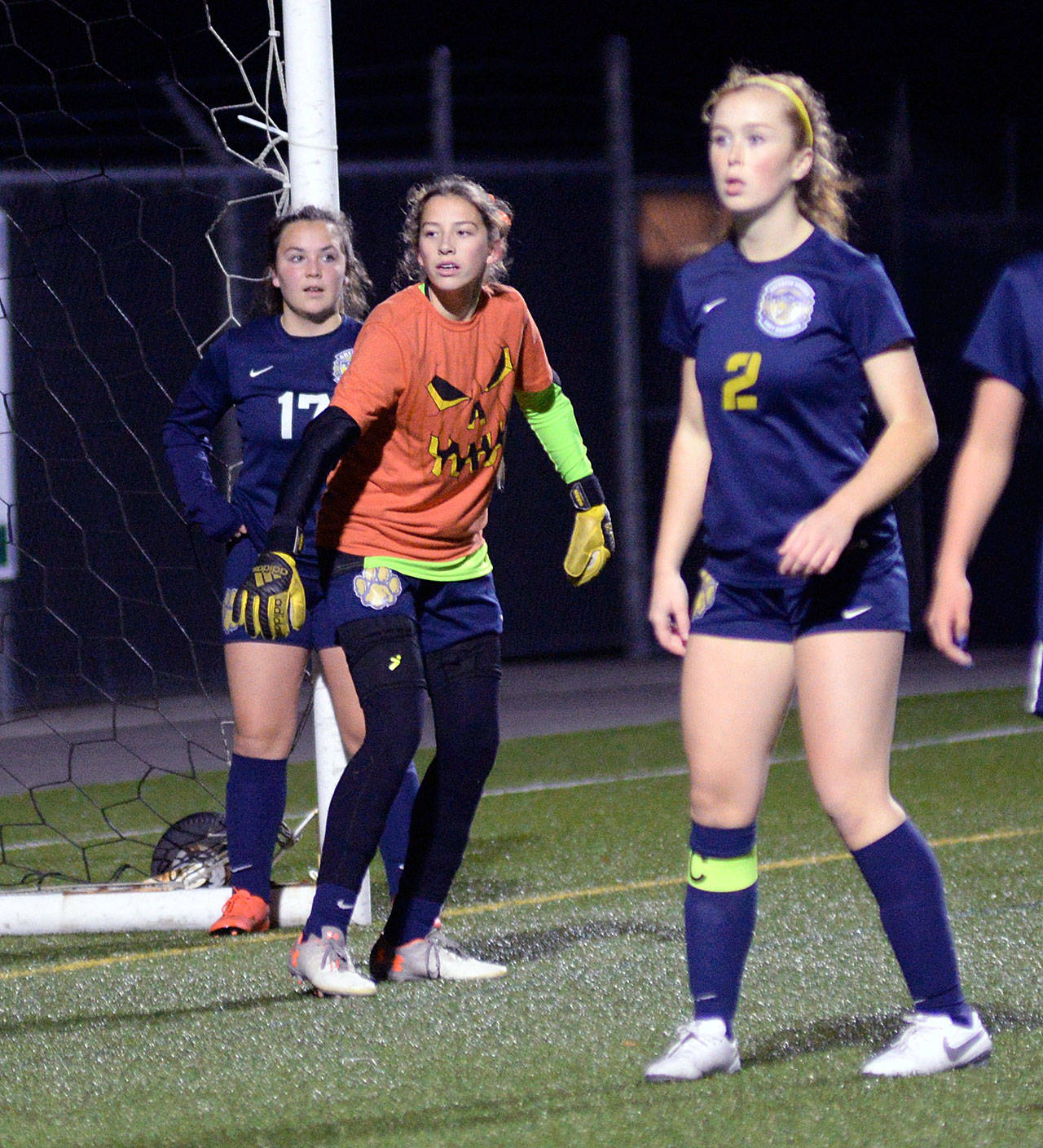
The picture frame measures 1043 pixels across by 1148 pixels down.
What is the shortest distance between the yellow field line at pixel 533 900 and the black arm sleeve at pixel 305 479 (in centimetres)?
140

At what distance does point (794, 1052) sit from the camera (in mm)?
3227

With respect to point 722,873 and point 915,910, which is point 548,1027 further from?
point 915,910

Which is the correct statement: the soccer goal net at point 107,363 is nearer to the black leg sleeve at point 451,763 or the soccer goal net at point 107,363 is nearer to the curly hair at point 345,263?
the curly hair at point 345,263

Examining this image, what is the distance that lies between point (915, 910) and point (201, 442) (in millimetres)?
2546

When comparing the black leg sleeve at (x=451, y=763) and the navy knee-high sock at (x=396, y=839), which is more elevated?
the black leg sleeve at (x=451, y=763)

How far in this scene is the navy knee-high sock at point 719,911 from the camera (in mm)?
2994

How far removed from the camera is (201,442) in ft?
15.8

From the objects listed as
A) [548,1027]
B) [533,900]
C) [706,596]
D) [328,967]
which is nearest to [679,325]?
[706,596]

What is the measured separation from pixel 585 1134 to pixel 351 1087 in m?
0.52

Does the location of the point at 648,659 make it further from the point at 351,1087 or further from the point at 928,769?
the point at 351,1087

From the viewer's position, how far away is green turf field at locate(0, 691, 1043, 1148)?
284 centimetres

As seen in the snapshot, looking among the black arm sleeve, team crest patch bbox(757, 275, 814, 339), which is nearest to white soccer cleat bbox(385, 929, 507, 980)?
the black arm sleeve

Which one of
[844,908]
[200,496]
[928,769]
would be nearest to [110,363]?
[928,769]

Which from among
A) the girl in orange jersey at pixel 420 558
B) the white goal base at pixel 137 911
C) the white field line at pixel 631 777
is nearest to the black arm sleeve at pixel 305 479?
the girl in orange jersey at pixel 420 558
